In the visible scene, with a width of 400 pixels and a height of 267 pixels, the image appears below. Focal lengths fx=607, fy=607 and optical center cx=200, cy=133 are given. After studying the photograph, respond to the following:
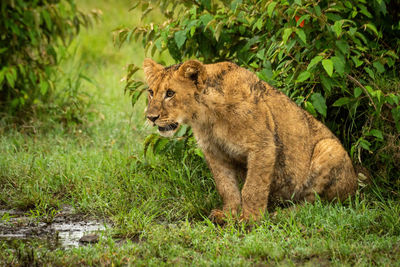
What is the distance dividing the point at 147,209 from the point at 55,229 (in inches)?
31.8

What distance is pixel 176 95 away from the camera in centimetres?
481

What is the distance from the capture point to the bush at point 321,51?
5.19 metres

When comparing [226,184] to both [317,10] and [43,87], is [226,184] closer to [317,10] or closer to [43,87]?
[317,10]

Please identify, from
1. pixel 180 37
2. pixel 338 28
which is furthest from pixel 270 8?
pixel 180 37

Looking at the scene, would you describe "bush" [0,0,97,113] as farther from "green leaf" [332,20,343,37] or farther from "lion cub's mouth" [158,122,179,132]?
"green leaf" [332,20,343,37]

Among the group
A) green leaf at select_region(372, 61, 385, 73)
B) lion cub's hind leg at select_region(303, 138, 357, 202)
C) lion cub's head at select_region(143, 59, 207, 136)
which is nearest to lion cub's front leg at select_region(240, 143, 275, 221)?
lion cub's hind leg at select_region(303, 138, 357, 202)

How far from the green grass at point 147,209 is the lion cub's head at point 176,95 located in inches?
32.5

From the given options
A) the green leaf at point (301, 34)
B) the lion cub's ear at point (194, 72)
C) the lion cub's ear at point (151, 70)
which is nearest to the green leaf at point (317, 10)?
the green leaf at point (301, 34)

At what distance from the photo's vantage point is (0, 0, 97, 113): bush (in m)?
7.48

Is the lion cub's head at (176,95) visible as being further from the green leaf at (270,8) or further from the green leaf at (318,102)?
the green leaf at (318,102)

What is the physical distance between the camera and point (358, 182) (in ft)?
17.7

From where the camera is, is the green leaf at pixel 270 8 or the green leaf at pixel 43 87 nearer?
the green leaf at pixel 270 8

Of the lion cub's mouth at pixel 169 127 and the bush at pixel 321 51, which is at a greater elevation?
the bush at pixel 321 51

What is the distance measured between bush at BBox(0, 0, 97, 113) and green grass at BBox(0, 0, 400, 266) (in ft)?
1.63
